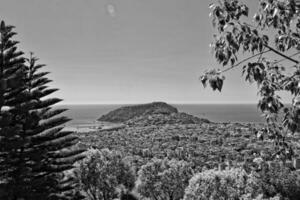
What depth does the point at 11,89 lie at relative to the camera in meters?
12.1

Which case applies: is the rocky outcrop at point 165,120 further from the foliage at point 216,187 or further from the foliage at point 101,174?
the foliage at point 216,187

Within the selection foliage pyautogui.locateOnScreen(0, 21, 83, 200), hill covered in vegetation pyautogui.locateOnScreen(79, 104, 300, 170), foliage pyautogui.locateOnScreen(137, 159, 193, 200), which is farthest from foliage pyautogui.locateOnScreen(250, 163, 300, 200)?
foliage pyautogui.locateOnScreen(0, 21, 83, 200)

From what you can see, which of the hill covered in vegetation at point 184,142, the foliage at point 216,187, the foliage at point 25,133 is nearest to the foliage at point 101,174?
the foliage at point 216,187

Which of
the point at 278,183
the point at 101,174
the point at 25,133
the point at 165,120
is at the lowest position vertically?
the point at 165,120

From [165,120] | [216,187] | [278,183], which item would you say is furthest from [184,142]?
[216,187]

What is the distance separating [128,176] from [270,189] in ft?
47.2

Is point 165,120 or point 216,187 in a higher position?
point 216,187

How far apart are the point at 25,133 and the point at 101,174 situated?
14.8 metres

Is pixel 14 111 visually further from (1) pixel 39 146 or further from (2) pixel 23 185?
(2) pixel 23 185

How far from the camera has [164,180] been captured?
26922 mm

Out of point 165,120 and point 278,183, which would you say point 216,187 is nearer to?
point 278,183

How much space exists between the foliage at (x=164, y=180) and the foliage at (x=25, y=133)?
13928 mm

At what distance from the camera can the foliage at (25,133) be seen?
1160cm

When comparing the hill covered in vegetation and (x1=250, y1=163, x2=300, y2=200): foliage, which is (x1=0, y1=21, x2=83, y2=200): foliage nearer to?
the hill covered in vegetation
